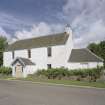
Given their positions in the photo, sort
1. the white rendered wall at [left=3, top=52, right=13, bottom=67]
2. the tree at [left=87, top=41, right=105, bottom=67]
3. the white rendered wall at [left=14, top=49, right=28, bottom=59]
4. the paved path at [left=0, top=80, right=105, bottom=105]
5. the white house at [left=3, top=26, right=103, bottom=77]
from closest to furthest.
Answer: the paved path at [left=0, top=80, right=105, bottom=105] → the white house at [left=3, top=26, right=103, bottom=77] → the white rendered wall at [left=14, top=49, right=28, bottom=59] → the white rendered wall at [left=3, top=52, right=13, bottom=67] → the tree at [left=87, top=41, right=105, bottom=67]

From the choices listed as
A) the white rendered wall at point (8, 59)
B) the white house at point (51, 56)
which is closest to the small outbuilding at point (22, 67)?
the white house at point (51, 56)

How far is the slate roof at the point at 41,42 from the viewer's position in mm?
34594

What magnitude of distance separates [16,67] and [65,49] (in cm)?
1024

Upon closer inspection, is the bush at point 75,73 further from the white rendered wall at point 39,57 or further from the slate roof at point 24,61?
the slate roof at point 24,61

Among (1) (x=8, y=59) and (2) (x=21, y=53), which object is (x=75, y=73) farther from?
(1) (x=8, y=59)

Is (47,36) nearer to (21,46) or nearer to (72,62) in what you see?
(21,46)

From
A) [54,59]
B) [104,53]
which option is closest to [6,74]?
[54,59]

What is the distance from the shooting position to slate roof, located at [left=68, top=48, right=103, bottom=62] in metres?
33.3

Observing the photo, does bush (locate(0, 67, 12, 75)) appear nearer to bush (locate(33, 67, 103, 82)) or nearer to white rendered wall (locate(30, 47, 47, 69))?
white rendered wall (locate(30, 47, 47, 69))

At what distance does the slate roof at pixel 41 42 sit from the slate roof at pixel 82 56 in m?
3.42

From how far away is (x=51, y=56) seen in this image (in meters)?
34.3

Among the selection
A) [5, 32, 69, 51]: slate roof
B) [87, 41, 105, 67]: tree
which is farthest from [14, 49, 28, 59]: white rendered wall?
[87, 41, 105, 67]: tree

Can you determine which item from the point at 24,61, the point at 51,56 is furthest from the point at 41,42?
the point at 24,61

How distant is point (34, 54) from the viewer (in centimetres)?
3675
